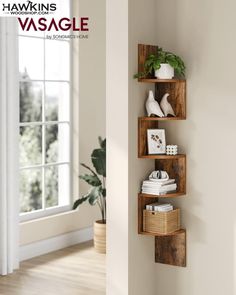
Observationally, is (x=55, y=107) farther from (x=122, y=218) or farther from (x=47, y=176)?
(x=122, y=218)

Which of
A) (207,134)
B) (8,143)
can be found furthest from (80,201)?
(207,134)

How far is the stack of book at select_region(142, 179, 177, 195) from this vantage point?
4.38 metres

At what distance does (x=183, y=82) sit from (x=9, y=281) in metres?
2.25

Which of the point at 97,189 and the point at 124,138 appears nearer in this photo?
the point at 124,138

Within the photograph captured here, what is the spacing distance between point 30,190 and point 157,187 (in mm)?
2264

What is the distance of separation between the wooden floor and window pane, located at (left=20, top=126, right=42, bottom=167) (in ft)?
3.03

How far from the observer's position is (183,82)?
443 cm

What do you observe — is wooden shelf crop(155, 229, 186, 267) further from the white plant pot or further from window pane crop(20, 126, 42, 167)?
window pane crop(20, 126, 42, 167)

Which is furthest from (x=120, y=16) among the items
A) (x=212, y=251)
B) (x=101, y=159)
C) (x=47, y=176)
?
(x=47, y=176)

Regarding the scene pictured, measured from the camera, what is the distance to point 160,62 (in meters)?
4.31

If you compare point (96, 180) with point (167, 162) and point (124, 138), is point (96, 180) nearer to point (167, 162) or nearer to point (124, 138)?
point (167, 162)

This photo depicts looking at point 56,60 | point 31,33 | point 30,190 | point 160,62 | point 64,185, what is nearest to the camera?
point 160,62

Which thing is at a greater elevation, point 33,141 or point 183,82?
point 183,82

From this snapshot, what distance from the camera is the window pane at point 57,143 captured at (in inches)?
257
